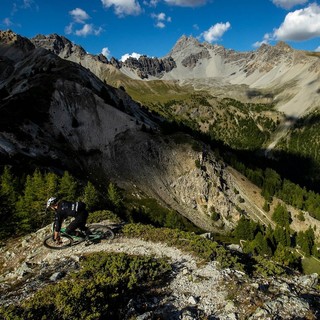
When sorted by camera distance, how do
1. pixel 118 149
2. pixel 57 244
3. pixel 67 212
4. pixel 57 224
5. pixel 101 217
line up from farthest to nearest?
pixel 118 149
pixel 101 217
pixel 57 244
pixel 57 224
pixel 67 212

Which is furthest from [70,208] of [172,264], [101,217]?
[101,217]

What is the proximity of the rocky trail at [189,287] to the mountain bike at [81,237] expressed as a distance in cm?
47

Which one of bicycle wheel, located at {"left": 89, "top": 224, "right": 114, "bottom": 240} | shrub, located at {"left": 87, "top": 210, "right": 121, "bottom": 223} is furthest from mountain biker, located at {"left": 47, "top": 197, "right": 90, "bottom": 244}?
shrub, located at {"left": 87, "top": 210, "right": 121, "bottom": 223}

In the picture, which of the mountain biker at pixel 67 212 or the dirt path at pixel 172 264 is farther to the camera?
the mountain biker at pixel 67 212

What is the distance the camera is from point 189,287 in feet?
66.9

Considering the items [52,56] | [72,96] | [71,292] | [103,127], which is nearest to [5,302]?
[71,292]

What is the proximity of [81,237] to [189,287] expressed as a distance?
970cm

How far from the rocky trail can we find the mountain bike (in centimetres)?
47

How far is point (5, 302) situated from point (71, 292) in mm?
4405

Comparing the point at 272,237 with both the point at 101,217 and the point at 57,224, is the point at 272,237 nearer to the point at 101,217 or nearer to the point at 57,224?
the point at 101,217

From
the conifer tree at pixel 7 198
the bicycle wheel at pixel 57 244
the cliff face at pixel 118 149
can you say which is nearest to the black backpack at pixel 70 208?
the bicycle wheel at pixel 57 244

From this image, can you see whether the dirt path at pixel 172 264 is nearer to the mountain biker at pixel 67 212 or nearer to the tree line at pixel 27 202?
the mountain biker at pixel 67 212

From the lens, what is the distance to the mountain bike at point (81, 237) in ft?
84.6

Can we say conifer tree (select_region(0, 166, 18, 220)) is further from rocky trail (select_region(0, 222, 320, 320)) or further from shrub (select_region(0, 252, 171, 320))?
shrub (select_region(0, 252, 171, 320))
